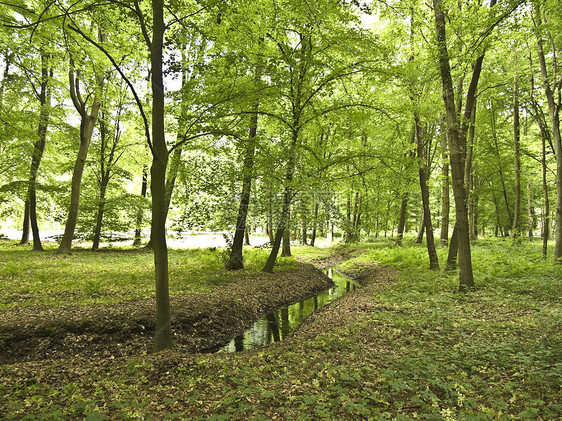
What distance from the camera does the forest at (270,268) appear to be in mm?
4023

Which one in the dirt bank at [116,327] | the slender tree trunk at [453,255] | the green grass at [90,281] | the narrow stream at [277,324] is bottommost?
the narrow stream at [277,324]

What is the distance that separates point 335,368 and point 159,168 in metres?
4.77

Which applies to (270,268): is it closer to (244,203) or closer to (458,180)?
(244,203)

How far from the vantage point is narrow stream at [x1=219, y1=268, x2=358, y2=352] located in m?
7.73

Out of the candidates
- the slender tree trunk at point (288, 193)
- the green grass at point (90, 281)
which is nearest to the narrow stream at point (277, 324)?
the green grass at point (90, 281)

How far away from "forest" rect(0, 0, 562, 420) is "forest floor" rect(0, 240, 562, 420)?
0.04 meters

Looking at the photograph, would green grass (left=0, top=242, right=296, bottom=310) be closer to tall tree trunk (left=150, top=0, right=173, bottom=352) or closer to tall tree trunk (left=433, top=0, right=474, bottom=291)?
tall tree trunk (left=150, top=0, right=173, bottom=352)

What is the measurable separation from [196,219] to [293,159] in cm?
452

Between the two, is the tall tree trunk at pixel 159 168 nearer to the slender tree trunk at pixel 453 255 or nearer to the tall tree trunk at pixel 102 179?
the slender tree trunk at pixel 453 255

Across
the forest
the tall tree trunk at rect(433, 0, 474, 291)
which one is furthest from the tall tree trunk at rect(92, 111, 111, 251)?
the tall tree trunk at rect(433, 0, 474, 291)

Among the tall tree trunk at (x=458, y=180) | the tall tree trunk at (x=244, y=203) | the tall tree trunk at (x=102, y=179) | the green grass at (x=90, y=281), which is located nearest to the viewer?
the green grass at (x=90, y=281)

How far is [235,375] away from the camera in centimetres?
471

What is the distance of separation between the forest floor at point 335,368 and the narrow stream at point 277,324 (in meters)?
0.76

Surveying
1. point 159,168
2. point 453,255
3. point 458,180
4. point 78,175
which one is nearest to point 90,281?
point 159,168
